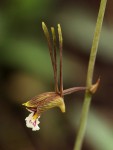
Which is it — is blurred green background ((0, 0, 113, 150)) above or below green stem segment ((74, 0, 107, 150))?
below

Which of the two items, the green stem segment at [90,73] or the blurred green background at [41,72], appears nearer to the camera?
the green stem segment at [90,73]

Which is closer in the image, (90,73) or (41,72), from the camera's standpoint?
(90,73)

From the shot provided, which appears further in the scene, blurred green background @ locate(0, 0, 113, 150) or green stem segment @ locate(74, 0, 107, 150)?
blurred green background @ locate(0, 0, 113, 150)

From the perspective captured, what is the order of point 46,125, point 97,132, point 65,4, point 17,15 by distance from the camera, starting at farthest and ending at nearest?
1. point 65,4
2. point 46,125
3. point 17,15
4. point 97,132

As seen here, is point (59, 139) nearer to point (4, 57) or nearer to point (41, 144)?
point (41, 144)

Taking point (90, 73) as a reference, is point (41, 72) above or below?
below

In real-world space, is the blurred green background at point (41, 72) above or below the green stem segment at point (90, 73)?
below

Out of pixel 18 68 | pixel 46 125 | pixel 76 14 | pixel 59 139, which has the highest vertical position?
pixel 76 14

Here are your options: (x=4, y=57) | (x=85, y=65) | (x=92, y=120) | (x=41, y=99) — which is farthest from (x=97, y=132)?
(x=85, y=65)
